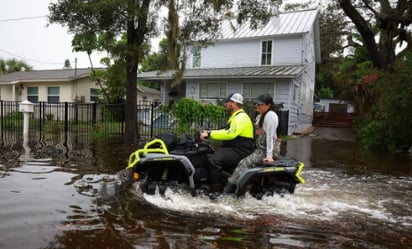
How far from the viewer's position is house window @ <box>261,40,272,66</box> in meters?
21.4

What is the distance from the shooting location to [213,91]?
71.4 feet

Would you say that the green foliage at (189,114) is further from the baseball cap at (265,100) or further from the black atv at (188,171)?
the baseball cap at (265,100)

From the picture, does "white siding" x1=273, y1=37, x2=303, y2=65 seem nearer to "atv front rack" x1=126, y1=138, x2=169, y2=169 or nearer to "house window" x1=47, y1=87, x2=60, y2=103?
"house window" x1=47, y1=87, x2=60, y2=103

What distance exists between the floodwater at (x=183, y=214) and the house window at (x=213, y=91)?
1406 cm

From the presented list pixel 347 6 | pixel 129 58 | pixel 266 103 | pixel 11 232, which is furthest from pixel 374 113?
pixel 11 232

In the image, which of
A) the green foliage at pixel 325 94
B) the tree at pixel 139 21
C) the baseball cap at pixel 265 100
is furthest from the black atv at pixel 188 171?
the green foliage at pixel 325 94

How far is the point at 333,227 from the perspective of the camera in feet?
14.6

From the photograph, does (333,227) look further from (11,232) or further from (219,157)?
(11,232)

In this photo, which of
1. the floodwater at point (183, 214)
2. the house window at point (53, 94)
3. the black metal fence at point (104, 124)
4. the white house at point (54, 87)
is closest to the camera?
the floodwater at point (183, 214)

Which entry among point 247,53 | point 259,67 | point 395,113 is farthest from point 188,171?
point 247,53

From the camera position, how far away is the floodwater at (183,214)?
152 inches

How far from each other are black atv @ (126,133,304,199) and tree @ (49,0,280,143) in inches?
244

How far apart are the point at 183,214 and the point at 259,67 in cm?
1759

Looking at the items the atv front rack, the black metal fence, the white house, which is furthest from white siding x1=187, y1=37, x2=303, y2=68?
the atv front rack
